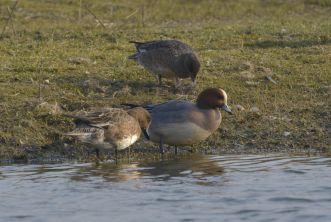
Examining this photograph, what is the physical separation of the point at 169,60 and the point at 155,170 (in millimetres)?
2498

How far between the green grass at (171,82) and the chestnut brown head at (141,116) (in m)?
0.43

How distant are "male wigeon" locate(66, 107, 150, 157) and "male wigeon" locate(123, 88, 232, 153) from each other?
21cm

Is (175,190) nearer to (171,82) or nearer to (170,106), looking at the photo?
(170,106)

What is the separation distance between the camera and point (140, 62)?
36.9 ft

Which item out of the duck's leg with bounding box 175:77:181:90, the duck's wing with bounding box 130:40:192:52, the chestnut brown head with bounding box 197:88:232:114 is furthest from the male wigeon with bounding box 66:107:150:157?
the duck's wing with bounding box 130:40:192:52

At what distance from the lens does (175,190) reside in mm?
7875

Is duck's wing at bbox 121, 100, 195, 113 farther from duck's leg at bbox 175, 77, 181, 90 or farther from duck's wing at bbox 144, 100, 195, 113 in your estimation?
duck's leg at bbox 175, 77, 181, 90

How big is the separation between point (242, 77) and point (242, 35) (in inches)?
127

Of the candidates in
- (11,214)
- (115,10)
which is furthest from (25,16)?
(11,214)

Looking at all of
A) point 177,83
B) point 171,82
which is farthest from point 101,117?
point 171,82

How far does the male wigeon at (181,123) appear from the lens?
30.0ft

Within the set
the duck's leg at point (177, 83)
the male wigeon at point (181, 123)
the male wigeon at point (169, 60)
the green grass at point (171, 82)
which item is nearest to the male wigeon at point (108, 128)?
the male wigeon at point (181, 123)

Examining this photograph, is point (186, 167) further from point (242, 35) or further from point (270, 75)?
point (242, 35)

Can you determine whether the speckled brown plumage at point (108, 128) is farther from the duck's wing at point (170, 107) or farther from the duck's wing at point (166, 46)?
the duck's wing at point (166, 46)
